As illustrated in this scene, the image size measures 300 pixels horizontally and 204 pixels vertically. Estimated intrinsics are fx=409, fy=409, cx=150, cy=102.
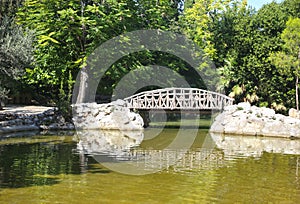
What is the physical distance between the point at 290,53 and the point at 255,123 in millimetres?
6225

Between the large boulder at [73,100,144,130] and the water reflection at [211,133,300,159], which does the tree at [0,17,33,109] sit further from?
the water reflection at [211,133,300,159]

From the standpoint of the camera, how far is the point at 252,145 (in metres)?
15.9

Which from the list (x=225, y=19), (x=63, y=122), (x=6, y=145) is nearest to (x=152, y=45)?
(x=225, y=19)

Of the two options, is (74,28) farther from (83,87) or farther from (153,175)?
(153,175)

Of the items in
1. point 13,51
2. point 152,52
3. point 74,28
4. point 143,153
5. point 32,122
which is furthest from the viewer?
point 152,52

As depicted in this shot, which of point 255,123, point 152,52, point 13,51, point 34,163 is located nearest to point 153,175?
point 34,163

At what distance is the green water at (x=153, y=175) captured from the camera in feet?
25.5

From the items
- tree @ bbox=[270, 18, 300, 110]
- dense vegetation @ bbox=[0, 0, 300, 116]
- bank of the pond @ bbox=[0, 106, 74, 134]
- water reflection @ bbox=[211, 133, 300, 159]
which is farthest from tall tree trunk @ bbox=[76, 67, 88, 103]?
tree @ bbox=[270, 18, 300, 110]

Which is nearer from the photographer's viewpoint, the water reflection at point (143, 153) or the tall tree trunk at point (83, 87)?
the water reflection at point (143, 153)

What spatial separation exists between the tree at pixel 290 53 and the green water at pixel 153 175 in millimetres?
9056

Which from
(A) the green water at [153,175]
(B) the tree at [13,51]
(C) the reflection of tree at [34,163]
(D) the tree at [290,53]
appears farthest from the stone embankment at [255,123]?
(B) the tree at [13,51]

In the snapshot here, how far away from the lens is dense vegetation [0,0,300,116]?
22.0 m

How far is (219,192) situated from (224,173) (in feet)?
6.56

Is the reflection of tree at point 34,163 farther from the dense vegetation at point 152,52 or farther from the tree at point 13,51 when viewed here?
the dense vegetation at point 152,52
